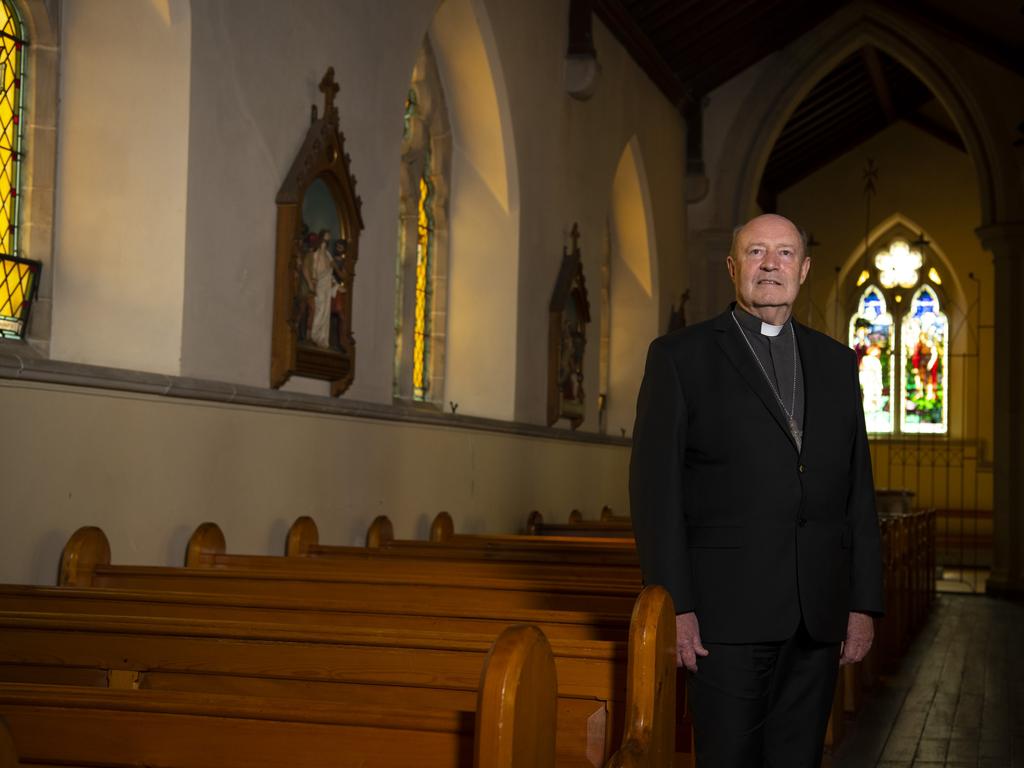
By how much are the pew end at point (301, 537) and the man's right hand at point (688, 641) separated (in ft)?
9.61

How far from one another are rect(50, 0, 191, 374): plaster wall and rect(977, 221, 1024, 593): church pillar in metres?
10.1

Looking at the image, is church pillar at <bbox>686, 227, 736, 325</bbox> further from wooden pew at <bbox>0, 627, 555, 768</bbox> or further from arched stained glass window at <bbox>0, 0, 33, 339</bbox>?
wooden pew at <bbox>0, 627, 555, 768</bbox>

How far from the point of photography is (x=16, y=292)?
4.48m

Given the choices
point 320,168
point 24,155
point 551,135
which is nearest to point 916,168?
point 551,135

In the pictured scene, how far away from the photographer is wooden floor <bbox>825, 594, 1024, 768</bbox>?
16.8 ft

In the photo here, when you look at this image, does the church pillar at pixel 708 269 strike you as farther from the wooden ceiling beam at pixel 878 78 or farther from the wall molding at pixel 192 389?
the wall molding at pixel 192 389

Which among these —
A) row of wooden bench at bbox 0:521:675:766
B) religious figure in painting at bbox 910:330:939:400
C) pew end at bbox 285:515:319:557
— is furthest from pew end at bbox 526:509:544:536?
religious figure in painting at bbox 910:330:939:400

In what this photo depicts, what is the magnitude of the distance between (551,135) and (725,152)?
5.23 m

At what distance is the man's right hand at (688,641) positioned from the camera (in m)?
2.57

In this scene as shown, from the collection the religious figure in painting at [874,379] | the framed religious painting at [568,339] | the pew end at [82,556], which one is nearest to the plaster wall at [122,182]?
the pew end at [82,556]

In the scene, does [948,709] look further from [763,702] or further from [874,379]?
[874,379]

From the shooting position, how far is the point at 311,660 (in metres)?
2.65

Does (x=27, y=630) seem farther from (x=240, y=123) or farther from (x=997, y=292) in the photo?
(x=997, y=292)

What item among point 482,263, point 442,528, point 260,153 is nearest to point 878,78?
point 482,263
